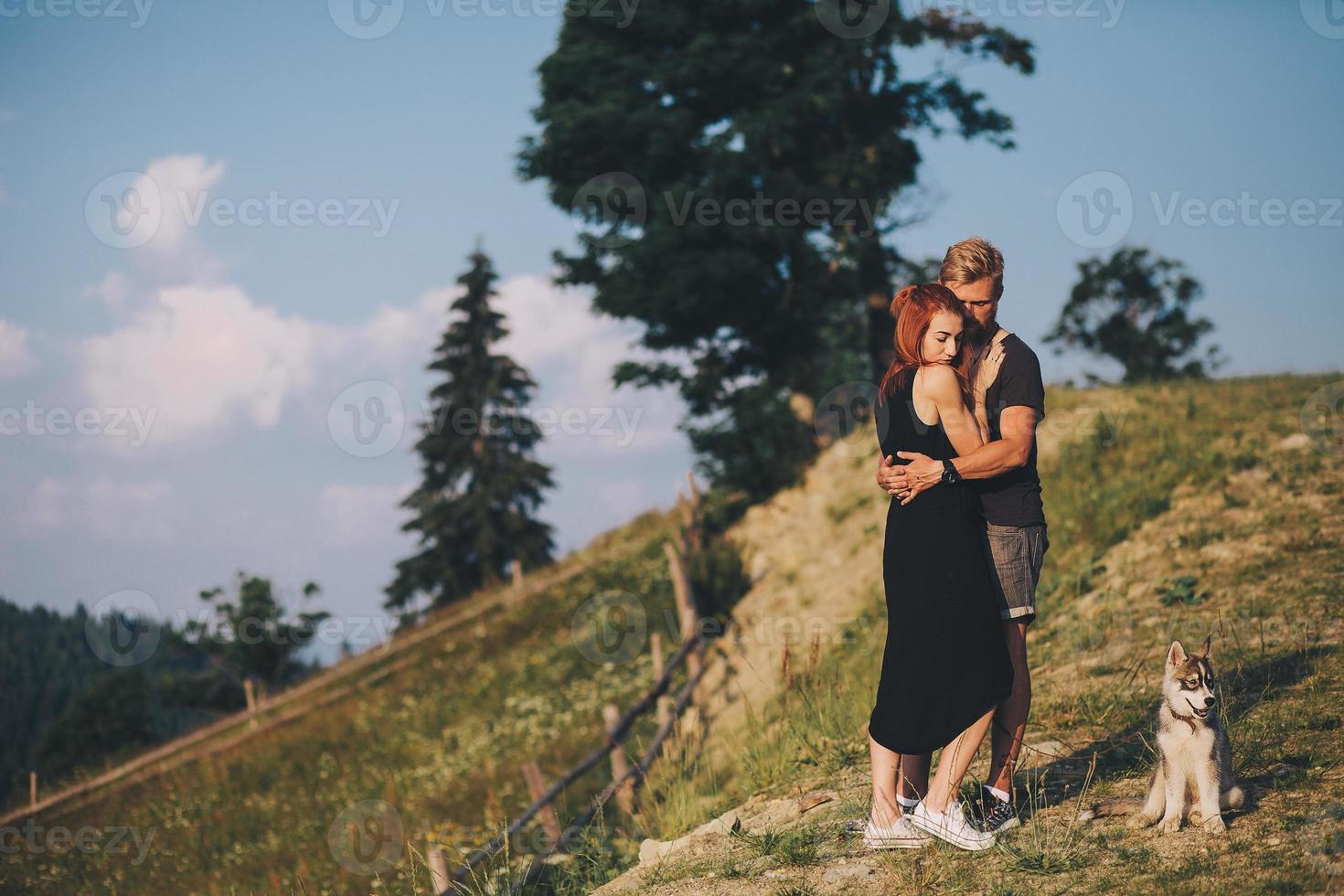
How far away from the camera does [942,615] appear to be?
4.20 m

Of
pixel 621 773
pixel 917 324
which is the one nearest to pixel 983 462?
pixel 917 324

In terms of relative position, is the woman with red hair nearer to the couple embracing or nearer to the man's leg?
the couple embracing

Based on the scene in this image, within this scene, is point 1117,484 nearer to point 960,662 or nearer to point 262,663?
point 960,662

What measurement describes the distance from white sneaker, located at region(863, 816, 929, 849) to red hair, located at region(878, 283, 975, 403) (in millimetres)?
1872

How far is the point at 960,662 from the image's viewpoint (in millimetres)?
4199

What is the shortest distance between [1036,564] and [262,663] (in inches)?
1262

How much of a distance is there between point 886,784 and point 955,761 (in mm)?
331

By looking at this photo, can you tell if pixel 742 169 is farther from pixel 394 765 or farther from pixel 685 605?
pixel 394 765

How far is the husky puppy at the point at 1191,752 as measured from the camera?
4023 mm

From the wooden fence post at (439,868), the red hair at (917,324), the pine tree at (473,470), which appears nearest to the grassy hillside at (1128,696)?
the wooden fence post at (439,868)

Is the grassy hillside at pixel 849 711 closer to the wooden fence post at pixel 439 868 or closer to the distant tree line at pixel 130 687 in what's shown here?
the wooden fence post at pixel 439 868

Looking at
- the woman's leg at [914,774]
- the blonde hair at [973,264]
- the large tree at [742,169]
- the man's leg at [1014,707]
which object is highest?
the large tree at [742,169]

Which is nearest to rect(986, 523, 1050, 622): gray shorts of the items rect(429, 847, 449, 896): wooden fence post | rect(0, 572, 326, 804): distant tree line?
rect(429, 847, 449, 896): wooden fence post

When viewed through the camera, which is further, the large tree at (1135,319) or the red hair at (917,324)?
the large tree at (1135,319)
